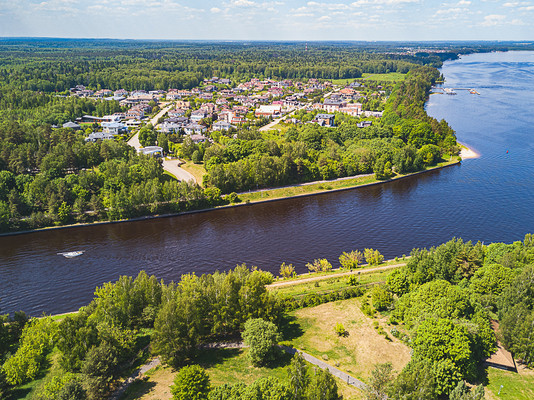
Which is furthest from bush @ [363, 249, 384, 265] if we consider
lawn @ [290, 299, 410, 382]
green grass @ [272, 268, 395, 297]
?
lawn @ [290, 299, 410, 382]

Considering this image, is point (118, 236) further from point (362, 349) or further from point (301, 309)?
point (362, 349)

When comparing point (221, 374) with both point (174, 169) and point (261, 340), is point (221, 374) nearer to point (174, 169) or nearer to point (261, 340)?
point (261, 340)

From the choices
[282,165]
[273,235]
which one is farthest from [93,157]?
[273,235]

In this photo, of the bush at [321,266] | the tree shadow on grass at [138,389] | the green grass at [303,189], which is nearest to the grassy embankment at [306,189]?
the green grass at [303,189]

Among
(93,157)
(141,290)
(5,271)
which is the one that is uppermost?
(93,157)

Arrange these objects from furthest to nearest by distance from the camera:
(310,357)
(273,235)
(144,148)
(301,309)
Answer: (144,148) → (273,235) → (301,309) → (310,357)

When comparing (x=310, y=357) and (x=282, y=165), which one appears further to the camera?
(x=282, y=165)

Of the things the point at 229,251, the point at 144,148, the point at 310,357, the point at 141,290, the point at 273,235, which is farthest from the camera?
the point at 144,148

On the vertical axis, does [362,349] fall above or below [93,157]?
below
